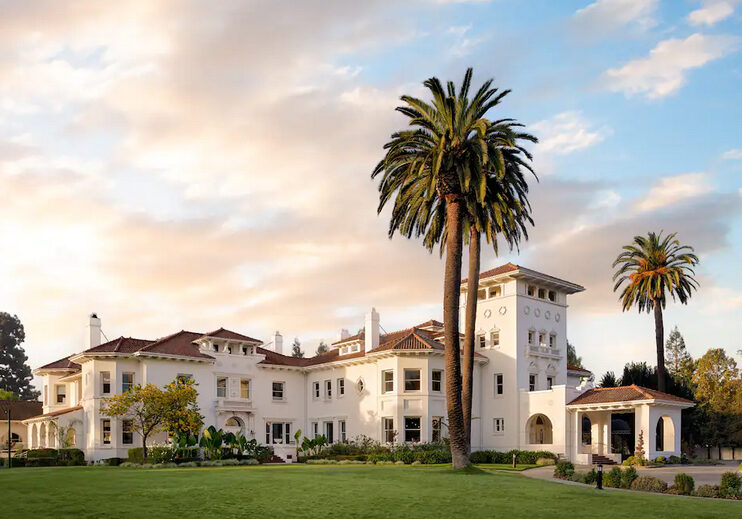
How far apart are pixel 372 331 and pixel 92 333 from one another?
2127 cm

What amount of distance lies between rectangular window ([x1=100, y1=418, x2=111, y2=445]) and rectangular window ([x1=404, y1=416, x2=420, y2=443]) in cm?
2048

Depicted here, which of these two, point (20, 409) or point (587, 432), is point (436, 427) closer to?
point (587, 432)

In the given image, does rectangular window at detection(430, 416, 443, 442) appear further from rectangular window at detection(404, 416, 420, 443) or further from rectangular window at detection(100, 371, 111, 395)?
rectangular window at detection(100, 371, 111, 395)

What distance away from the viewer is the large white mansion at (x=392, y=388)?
52.0 metres

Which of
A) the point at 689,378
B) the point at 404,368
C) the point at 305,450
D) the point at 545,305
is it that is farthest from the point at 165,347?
the point at 689,378

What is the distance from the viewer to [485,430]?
190 feet

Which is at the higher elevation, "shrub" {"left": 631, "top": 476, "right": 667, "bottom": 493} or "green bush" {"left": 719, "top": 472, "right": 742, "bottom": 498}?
"green bush" {"left": 719, "top": 472, "right": 742, "bottom": 498}

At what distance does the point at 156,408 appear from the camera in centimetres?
4784

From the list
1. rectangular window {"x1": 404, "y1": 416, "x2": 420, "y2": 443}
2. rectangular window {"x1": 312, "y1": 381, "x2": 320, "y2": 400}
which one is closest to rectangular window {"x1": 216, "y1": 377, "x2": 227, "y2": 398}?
rectangular window {"x1": 312, "y1": 381, "x2": 320, "y2": 400}

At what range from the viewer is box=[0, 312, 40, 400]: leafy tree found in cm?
11050

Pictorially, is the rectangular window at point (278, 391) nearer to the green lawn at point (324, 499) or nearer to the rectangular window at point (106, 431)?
the rectangular window at point (106, 431)

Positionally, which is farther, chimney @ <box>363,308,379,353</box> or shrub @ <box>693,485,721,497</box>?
chimney @ <box>363,308,379,353</box>

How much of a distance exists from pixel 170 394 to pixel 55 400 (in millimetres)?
21705

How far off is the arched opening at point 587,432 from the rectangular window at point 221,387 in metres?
28.0
